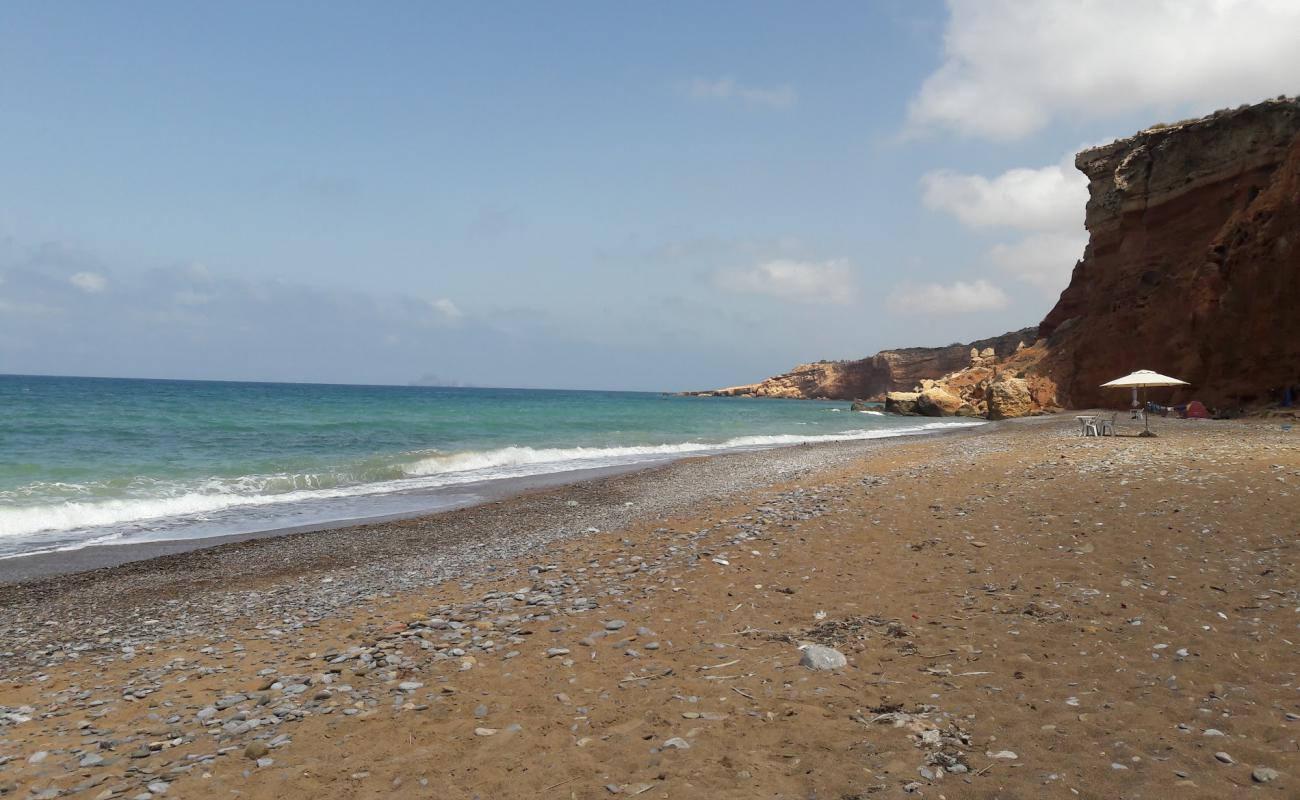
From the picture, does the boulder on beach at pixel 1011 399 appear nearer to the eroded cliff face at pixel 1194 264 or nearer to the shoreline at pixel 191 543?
the eroded cliff face at pixel 1194 264

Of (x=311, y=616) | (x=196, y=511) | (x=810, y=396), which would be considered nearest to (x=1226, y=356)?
(x=311, y=616)

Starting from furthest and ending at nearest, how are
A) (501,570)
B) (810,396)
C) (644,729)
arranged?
(810,396)
(501,570)
(644,729)

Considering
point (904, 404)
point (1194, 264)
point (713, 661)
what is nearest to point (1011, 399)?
point (1194, 264)

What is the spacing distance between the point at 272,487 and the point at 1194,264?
4772cm

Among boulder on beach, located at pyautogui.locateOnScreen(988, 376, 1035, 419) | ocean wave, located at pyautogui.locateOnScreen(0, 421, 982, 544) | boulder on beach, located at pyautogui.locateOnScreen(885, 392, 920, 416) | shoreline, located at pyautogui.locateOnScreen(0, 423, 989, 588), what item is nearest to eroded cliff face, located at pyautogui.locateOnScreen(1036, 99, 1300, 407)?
boulder on beach, located at pyautogui.locateOnScreen(988, 376, 1035, 419)

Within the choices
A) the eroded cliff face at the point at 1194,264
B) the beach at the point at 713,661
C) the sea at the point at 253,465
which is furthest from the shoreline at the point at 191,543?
the eroded cliff face at the point at 1194,264

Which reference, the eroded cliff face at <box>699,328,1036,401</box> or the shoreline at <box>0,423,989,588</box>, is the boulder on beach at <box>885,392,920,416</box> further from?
the shoreline at <box>0,423,989,588</box>

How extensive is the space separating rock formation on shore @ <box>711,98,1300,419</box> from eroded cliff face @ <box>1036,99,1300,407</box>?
65 mm

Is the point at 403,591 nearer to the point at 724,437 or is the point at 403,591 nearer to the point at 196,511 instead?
the point at 196,511

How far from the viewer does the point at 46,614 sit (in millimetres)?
9078

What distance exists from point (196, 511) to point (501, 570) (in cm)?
1209

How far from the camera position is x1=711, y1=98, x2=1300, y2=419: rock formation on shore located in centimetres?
2972

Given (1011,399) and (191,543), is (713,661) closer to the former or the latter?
(191,543)

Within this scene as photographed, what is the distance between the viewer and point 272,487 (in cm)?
2067
